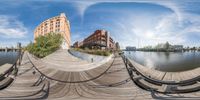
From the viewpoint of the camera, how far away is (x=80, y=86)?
3398 mm

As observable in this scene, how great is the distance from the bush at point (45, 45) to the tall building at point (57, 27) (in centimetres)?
7

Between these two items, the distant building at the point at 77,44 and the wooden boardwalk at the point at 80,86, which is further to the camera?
the distant building at the point at 77,44

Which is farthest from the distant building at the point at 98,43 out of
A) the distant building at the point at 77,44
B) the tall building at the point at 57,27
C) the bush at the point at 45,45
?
the bush at the point at 45,45

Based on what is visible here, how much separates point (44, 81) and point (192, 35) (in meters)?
2.69

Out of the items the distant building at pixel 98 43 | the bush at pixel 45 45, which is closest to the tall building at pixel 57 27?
the bush at pixel 45 45

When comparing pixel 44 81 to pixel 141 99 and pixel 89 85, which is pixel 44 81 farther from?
pixel 141 99

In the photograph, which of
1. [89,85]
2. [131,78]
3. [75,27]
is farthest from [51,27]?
[131,78]

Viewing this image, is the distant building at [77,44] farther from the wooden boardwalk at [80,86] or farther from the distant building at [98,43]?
the wooden boardwalk at [80,86]

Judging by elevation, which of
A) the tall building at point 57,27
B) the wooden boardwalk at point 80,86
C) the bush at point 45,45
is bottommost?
the wooden boardwalk at point 80,86

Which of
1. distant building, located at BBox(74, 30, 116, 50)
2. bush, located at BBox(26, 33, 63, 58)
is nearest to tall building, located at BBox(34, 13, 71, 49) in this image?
bush, located at BBox(26, 33, 63, 58)

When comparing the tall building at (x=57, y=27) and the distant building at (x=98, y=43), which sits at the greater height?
the tall building at (x=57, y=27)

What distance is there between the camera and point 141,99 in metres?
3.02

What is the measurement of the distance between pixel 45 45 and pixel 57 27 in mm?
650

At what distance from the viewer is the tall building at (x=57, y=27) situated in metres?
3.42
